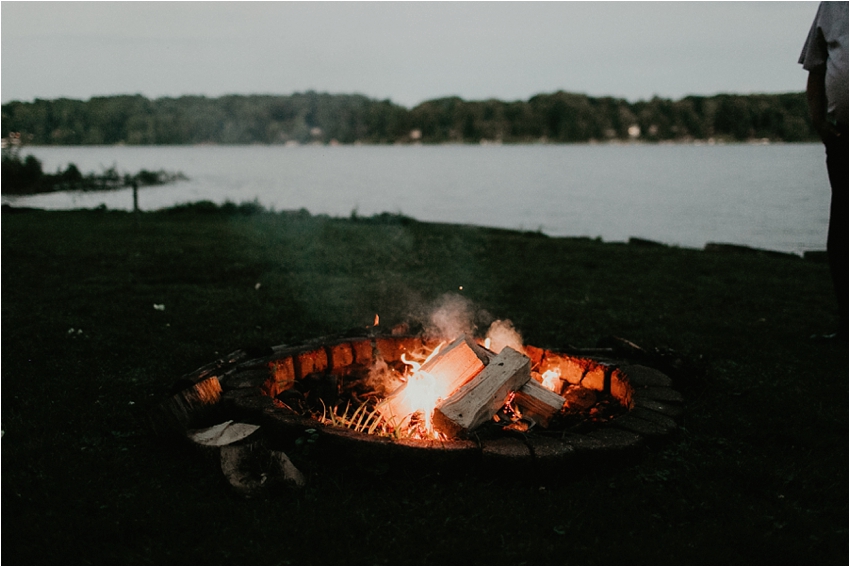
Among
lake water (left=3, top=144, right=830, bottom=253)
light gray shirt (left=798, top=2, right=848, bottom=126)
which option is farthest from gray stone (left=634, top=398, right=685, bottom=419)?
lake water (left=3, top=144, right=830, bottom=253)

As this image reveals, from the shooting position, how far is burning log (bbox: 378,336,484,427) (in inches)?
144

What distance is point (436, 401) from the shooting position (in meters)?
3.70

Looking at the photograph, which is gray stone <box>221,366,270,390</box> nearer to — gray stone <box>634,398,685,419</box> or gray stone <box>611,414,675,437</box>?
gray stone <box>611,414,675,437</box>

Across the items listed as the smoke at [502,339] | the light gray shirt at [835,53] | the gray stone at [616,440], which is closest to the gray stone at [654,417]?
the gray stone at [616,440]

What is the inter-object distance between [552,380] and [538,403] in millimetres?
637

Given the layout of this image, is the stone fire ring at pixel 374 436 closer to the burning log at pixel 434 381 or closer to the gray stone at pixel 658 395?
the gray stone at pixel 658 395

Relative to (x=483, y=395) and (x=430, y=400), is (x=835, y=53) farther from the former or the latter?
(x=430, y=400)

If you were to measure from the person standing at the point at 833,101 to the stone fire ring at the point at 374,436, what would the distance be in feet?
6.67

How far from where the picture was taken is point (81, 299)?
23.0 ft

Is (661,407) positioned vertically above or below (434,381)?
below

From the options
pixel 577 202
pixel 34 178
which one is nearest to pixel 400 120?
pixel 577 202

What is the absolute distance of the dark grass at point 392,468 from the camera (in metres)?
2.68

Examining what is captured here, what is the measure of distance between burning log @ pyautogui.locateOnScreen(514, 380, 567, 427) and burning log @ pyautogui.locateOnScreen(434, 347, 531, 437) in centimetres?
6

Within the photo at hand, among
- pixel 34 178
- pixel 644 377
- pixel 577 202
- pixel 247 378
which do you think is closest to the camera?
pixel 247 378
